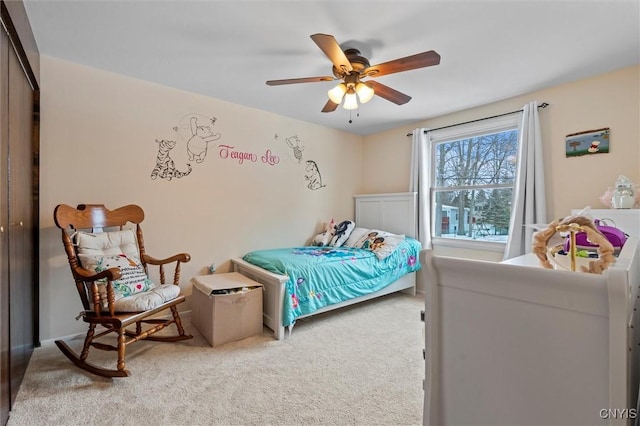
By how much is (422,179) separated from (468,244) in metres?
0.96

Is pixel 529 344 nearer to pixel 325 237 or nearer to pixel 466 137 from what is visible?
pixel 325 237

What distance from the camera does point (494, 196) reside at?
3314mm

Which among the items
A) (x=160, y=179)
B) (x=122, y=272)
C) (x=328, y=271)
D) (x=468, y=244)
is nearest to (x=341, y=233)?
(x=328, y=271)

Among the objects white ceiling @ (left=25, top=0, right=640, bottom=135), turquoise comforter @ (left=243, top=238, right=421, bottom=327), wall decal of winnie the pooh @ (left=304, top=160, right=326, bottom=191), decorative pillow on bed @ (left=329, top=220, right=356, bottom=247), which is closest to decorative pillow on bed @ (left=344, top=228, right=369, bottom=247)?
decorative pillow on bed @ (left=329, top=220, right=356, bottom=247)

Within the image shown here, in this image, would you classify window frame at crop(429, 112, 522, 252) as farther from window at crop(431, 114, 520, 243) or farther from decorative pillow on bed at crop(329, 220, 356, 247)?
decorative pillow on bed at crop(329, 220, 356, 247)

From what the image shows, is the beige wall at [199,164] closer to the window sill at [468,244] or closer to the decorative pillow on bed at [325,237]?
the window sill at [468,244]

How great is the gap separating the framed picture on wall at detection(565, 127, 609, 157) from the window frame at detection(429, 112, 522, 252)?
0.42 meters

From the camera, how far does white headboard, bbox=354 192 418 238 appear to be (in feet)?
12.4

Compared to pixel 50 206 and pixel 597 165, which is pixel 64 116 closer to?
pixel 50 206

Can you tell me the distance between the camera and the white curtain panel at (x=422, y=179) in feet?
12.2

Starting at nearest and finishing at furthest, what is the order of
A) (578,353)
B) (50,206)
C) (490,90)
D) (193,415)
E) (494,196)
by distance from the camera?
(578,353) → (193,415) → (50,206) → (490,90) → (494,196)

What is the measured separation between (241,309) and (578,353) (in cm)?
219

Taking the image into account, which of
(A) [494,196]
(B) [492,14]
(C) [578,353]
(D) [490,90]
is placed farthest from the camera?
(A) [494,196]

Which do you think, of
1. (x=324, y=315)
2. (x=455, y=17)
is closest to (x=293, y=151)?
(x=324, y=315)
